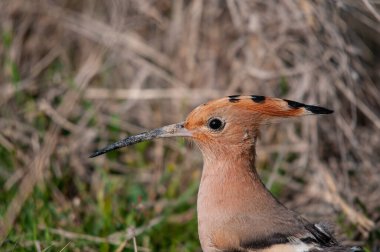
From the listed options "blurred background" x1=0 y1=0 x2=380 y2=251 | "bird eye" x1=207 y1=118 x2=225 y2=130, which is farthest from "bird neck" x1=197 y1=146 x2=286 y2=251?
"blurred background" x1=0 y1=0 x2=380 y2=251

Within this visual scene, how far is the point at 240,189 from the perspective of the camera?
2.88 meters

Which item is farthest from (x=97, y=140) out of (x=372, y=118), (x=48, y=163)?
(x=372, y=118)

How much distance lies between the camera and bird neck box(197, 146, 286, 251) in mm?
2740

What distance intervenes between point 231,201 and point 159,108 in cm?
199

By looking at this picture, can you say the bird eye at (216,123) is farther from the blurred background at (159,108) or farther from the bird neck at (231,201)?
the blurred background at (159,108)

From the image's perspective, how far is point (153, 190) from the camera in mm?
4004

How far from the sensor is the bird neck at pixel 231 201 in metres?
2.74

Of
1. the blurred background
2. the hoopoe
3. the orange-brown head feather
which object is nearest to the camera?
the hoopoe

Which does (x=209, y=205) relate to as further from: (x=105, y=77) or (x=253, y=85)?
(x=105, y=77)

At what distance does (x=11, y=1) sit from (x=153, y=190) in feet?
5.79

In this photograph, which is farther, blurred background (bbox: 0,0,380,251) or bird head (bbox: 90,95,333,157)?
blurred background (bbox: 0,0,380,251)

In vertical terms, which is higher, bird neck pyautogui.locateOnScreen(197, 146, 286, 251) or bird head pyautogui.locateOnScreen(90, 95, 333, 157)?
bird head pyautogui.locateOnScreen(90, 95, 333, 157)

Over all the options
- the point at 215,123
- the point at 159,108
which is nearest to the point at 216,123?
the point at 215,123

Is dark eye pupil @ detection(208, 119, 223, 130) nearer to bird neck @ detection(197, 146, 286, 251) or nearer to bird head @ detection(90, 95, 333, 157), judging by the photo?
bird head @ detection(90, 95, 333, 157)
